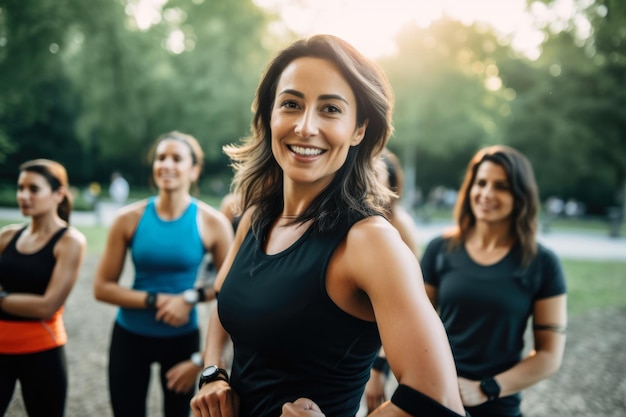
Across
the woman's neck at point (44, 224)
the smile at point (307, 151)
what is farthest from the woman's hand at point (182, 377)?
the smile at point (307, 151)

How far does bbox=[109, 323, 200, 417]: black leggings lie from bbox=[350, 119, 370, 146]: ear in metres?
2.20

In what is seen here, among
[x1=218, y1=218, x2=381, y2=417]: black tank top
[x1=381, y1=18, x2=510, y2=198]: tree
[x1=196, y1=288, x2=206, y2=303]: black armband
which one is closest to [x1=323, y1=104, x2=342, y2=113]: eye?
[x1=218, y1=218, x2=381, y2=417]: black tank top

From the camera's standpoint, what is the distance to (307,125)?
60.4 inches

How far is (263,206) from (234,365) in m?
0.71

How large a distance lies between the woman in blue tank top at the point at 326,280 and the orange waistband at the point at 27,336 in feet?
6.04

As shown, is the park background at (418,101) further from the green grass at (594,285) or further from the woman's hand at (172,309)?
the woman's hand at (172,309)

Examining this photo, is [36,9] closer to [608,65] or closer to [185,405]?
[185,405]

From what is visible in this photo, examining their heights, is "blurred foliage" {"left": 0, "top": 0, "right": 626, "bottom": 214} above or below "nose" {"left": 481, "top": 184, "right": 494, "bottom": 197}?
above

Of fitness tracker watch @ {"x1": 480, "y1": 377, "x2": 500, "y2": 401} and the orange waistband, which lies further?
the orange waistband

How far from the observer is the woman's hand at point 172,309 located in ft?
9.63

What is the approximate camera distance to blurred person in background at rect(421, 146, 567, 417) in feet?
7.79

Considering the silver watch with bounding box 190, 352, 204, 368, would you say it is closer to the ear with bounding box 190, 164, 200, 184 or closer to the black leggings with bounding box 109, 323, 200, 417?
the black leggings with bounding box 109, 323, 200, 417

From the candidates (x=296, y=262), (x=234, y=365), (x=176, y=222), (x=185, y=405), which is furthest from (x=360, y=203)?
(x=185, y=405)

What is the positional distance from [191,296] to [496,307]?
2.04 metres
